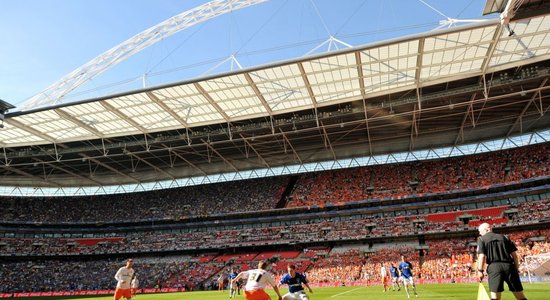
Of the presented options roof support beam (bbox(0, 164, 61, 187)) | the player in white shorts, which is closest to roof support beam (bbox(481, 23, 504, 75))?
the player in white shorts

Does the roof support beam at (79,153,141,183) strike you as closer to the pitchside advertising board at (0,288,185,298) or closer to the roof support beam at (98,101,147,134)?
the roof support beam at (98,101,147,134)

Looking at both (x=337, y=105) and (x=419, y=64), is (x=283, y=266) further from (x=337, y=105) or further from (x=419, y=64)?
(x=419, y=64)

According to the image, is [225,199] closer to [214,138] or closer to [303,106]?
[214,138]

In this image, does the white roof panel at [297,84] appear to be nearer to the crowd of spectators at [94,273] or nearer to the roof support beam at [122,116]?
the roof support beam at [122,116]

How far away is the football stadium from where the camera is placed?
32906mm

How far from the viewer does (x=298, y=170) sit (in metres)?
61.6

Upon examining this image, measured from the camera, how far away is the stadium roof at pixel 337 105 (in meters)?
31.3

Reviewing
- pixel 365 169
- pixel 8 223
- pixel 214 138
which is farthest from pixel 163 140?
pixel 8 223

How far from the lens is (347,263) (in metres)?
44.3

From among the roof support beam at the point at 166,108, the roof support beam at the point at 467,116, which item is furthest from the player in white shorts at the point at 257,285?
the roof support beam at the point at 467,116

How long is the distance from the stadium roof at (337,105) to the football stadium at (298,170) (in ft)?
0.68

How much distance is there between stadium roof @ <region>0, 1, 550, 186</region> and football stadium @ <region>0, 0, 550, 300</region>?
21 centimetres

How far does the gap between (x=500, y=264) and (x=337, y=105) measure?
35.1 m

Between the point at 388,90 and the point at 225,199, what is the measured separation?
32003 mm
